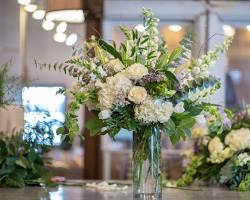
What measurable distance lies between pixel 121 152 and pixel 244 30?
146 cm

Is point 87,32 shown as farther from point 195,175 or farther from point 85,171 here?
point 195,175

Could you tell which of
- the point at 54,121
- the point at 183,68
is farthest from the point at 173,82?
the point at 54,121

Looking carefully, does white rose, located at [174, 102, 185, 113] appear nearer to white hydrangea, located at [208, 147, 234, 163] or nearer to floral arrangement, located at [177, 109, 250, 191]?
floral arrangement, located at [177, 109, 250, 191]

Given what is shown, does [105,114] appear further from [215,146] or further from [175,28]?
[175,28]

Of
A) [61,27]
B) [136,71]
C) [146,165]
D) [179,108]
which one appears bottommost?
[146,165]

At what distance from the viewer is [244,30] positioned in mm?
4211

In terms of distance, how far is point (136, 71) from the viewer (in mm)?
1895

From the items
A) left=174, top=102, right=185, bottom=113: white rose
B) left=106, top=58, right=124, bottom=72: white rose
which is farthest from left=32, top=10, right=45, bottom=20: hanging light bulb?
left=174, top=102, right=185, bottom=113: white rose

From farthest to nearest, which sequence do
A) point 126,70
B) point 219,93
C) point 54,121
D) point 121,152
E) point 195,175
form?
point 121,152
point 219,93
point 195,175
point 54,121
point 126,70

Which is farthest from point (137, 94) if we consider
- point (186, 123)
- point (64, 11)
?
point (64, 11)

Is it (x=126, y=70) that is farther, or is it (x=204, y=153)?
(x=204, y=153)

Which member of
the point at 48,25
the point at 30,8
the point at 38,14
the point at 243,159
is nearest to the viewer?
the point at 243,159

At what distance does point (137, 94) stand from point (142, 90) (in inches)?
1.0

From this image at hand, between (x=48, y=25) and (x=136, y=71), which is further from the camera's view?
(x=48, y=25)
